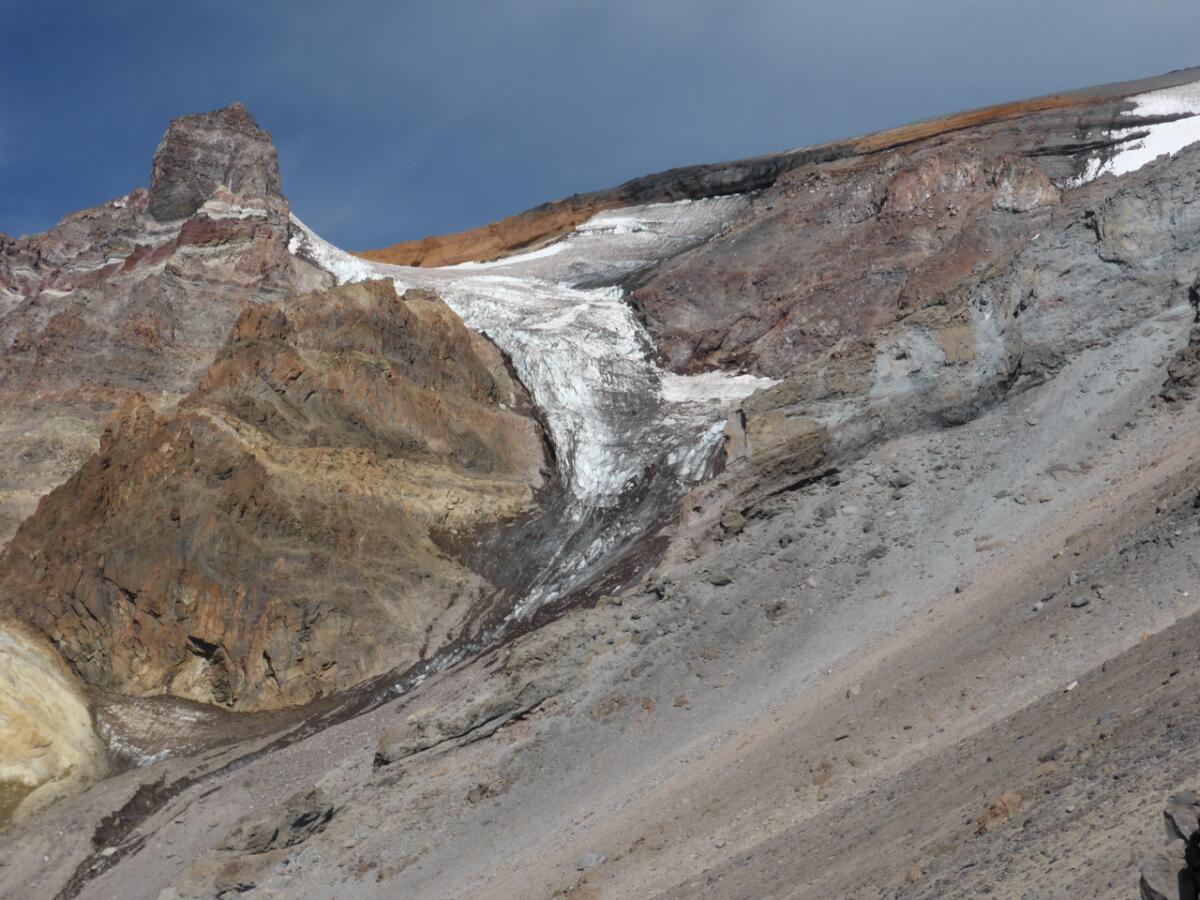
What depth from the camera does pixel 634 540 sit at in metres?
35.4

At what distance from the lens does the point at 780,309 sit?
157 ft

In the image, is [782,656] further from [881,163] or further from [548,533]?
[881,163]

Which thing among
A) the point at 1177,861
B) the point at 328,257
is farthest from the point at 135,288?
the point at 1177,861

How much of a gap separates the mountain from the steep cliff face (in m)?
0.20

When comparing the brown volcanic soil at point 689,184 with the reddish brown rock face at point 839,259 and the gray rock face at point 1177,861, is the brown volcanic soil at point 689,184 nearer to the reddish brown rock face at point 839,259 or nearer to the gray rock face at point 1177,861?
the reddish brown rock face at point 839,259

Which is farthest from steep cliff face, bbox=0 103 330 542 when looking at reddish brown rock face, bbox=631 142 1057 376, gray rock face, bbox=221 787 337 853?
gray rock face, bbox=221 787 337 853

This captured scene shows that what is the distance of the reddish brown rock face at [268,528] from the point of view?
3459cm

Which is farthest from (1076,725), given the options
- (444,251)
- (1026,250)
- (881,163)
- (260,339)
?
(444,251)

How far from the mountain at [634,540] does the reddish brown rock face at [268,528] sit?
5.1 inches

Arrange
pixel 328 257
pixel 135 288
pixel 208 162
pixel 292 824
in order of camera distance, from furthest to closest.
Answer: pixel 208 162 < pixel 328 257 < pixel 135 288 < pixel 292 824

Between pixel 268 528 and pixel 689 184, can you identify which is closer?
pixel 268 528

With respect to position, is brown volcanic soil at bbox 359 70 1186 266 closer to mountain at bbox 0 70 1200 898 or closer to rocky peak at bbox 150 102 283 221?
mountain at bbox 0 70 1200 898

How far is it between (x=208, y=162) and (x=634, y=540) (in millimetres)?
35961

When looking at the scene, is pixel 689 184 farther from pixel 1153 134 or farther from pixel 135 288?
pixel 135 288
